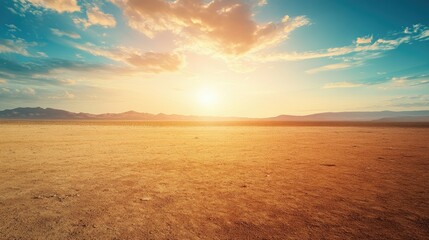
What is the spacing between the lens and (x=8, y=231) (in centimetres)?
515

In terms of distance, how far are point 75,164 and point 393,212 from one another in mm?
14188

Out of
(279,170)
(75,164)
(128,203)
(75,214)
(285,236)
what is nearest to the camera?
(285,236)

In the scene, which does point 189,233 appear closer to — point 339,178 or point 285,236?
point 285,236

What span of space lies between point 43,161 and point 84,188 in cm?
724

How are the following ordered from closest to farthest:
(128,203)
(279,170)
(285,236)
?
(285,236) → (128,203) → (279,170)

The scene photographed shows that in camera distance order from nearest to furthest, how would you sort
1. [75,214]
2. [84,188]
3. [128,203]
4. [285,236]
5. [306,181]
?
1. [285,236]
2. [75,214]
3. [128,203]
4. [84,188]
5. [306,181]

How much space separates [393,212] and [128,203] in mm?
7562

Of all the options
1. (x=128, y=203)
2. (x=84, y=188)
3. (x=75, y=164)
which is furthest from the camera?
(x=75, y=164)

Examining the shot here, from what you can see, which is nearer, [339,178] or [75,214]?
[75,214]

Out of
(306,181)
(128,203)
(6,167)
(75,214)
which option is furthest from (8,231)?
(306,181)

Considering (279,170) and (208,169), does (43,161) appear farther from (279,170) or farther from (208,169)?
(279,170)

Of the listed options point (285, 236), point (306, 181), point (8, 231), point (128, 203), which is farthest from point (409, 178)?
point (8, 231)

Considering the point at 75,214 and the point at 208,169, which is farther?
the point at 208,169

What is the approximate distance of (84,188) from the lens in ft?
27.3
